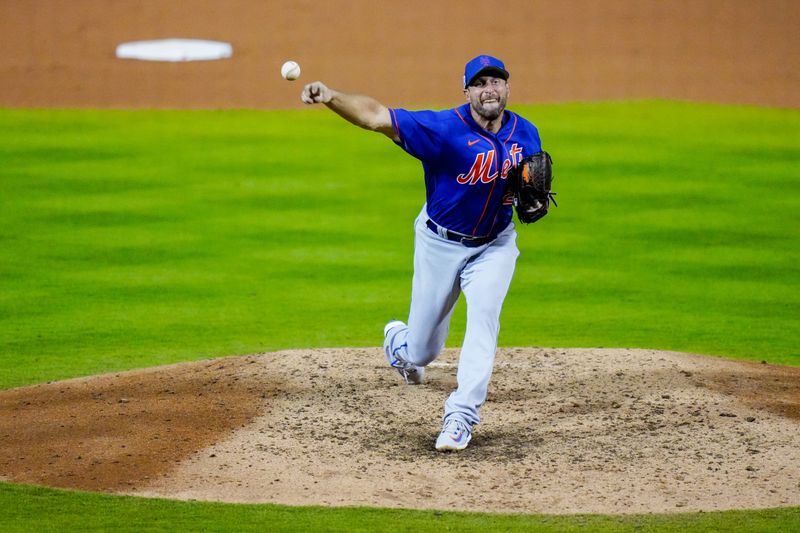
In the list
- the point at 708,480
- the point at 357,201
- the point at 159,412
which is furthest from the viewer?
the point at 357,201

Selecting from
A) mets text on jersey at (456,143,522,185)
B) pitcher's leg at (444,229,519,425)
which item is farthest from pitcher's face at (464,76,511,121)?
pitcher's leg at (444,229,519,425)

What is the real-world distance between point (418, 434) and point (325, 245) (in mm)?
5236

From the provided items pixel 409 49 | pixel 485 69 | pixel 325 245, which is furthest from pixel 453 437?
pixel 409 49

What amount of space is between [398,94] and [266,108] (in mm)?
1814

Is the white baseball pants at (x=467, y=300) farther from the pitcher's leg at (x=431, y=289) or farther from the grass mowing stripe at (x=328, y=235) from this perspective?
the grass mowing stripe at (x=328, y=235)

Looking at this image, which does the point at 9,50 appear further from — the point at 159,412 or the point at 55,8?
the point at 159,412

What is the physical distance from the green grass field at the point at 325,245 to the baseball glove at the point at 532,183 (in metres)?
1.60

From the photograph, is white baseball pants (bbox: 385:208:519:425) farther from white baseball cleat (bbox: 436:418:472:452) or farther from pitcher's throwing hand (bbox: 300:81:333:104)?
pitcher's throwing hand (bbox: 300:81:333:104)

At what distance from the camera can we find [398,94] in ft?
54.9

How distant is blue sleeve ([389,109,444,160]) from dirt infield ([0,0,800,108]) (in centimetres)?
1116

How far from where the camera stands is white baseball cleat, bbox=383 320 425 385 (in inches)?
259

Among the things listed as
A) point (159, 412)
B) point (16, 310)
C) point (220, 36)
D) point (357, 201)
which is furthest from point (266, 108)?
point (159, 412)

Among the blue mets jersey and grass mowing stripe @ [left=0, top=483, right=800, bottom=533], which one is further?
the blue mets jersey

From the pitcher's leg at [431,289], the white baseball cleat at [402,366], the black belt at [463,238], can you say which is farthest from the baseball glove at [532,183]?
the white baseball cleat at [402,366]
